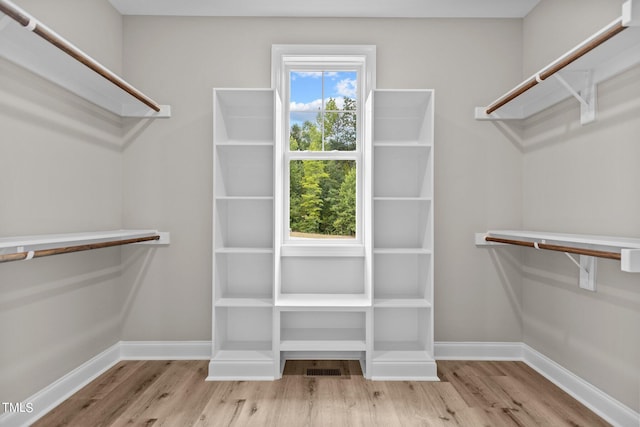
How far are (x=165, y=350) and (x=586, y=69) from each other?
11.5 feet

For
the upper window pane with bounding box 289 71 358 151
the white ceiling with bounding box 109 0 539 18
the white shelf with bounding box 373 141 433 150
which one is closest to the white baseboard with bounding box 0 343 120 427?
the upper window pane with bounding box 289 71 358 151

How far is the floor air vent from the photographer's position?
9.49ft

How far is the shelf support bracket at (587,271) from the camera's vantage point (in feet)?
7.81

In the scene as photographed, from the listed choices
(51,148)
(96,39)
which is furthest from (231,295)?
(96,39)

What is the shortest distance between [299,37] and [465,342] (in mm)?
2803

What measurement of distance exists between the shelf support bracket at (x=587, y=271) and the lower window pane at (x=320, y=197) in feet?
5.25

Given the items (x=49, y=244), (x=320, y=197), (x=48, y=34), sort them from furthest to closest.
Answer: (x=320, y=197), (x=49, y=244), (x=48, y=34)

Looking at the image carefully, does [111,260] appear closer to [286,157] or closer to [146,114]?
[146,114]

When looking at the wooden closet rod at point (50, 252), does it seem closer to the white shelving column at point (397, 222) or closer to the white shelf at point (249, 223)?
the white shelf at point (249, 223)

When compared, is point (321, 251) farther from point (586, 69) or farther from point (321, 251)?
point (586, 69)

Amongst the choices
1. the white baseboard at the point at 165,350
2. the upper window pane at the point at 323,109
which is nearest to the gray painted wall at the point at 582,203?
the upper window pane at the point at 323,109

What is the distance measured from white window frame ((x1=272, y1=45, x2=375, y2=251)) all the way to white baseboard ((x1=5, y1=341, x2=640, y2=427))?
3.79ft

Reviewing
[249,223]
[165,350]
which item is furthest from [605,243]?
[165,350]

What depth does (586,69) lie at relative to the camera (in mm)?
2346
